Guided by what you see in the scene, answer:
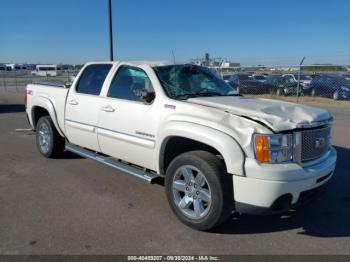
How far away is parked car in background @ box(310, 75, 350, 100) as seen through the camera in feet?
64.1

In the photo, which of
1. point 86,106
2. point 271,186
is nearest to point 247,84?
point 86,106

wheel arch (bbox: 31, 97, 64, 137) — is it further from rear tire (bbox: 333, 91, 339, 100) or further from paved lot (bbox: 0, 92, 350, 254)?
rear tire (bbox: 333, 91, 339, 100)

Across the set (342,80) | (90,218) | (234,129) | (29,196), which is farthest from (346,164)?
(342,80)

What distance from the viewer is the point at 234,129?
362 cm

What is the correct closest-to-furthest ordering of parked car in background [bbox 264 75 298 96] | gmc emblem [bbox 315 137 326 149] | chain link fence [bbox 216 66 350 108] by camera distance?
gmc emblem [bbox 315 137 326 149]
chain link fence [bbox 216 66 350 108]
parked car in background [bbox 264 75 298 96]

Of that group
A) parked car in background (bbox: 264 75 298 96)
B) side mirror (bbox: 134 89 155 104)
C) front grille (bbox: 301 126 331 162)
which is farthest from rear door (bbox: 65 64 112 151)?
parked car in background (bbox: 264 75 298 96)

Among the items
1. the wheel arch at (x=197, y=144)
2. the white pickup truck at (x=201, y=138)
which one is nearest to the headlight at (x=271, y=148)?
the white pickup truck at (x=201, y=138)

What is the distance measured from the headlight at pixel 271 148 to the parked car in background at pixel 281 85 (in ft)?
61.2

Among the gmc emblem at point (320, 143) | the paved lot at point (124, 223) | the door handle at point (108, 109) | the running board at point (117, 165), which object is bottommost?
the paved lot at point (124, 223)

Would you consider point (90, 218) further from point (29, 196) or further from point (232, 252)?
point (232, 252)

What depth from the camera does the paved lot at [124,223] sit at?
11.8ft

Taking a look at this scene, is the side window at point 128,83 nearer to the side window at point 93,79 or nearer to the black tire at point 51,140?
the side window at point 93,79

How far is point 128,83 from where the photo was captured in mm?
5055

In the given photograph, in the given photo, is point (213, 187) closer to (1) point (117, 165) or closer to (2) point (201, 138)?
(2) point (201, 138)
